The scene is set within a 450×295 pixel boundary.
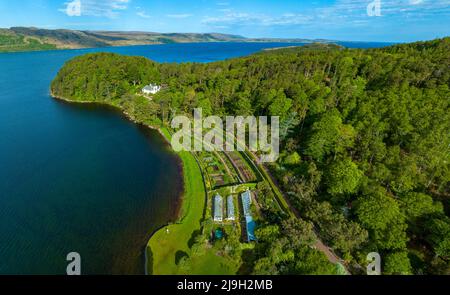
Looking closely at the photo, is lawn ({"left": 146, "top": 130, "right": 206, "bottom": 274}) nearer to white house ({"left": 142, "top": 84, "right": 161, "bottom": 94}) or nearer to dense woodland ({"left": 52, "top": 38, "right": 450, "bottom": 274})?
dense woodland ({"left": 52, "top": 38, "right": 450, "bottom": 274})

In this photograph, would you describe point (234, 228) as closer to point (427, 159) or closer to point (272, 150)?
point (272, 150)

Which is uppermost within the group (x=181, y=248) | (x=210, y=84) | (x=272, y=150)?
(x=210, y=84)

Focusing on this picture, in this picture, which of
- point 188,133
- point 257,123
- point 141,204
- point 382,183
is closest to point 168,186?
point 141,204

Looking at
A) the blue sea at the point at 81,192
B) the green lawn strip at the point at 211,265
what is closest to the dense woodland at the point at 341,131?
the green lawn strip at the point at 211,265

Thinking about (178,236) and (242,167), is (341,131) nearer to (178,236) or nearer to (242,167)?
(242,167)

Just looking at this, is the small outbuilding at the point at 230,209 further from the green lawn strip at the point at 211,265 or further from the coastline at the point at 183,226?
the green lawn strip at the point at 211,265

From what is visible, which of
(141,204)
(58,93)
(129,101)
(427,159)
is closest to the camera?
(141,204)

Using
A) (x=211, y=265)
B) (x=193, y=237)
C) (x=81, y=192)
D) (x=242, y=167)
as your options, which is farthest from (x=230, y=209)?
(x=81, y=192)
